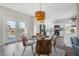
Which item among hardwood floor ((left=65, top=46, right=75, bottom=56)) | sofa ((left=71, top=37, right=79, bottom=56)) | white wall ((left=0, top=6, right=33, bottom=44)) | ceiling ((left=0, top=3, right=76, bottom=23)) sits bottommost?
hardwood floor ((left=65, top=46, right=75, bottom=56))

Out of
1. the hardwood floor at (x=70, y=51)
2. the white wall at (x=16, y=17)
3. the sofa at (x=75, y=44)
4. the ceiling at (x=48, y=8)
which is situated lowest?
the hardwood floor at (x=70, y=51)

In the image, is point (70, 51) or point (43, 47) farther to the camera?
point (43, 47)

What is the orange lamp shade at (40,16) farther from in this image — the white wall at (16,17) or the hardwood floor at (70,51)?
the hardwood floor at (70,51)

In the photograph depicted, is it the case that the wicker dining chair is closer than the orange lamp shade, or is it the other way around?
the orange lamp shade

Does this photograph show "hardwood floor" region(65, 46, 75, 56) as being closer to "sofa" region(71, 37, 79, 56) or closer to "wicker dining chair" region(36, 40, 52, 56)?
"sofa" region(71, 37, 79, 56)

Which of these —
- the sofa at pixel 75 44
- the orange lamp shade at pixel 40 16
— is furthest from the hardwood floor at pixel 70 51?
the orange lamp shade at pixel 40 16

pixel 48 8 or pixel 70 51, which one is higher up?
pixel 48 8

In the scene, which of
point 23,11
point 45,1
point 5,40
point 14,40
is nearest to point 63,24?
point 45,1

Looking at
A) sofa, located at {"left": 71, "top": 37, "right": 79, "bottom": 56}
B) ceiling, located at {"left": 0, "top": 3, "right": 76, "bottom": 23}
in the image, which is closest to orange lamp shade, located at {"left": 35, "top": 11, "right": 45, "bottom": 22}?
ceiling, located at {"left": 0, "top": 3, "right": 76, "bottom": 23}

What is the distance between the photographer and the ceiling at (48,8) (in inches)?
105

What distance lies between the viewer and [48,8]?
2.72 m

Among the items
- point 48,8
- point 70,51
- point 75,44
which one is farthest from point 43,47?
point 48,8

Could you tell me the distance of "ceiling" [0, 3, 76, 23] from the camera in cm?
268

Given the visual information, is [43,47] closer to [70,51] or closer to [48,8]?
[70,51]
